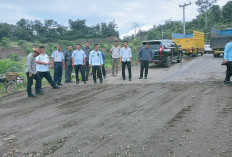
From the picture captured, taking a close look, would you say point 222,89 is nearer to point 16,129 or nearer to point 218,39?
point 16,129

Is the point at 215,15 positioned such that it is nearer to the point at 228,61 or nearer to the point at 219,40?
the point at 219,40

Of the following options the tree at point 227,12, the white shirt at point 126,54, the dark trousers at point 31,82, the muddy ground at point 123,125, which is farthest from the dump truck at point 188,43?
the tree at point 227,12

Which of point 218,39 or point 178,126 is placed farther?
point 218,39

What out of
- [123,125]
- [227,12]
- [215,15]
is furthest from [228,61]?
[215,15]

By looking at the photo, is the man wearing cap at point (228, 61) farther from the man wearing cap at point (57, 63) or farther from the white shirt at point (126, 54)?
the man wearing cap at point (57, 63)

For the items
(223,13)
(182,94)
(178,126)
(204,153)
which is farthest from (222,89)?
(223,13)

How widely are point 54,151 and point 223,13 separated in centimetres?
5719

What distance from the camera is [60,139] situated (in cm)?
354

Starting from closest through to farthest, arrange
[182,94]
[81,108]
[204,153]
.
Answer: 1. [204,153]
2. [81,108]
3. [182,94]

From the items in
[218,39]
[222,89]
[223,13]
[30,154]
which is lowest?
[30,154]

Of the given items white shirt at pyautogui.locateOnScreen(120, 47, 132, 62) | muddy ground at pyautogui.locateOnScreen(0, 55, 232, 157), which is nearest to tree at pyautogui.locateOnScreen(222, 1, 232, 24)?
white shirt at pyautogui.locateOnScreen(120, 47, 132, 62)

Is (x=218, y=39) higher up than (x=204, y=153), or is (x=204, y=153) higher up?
(x=218, y=39)

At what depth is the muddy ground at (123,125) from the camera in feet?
10.1

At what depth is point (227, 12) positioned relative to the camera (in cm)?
4972
